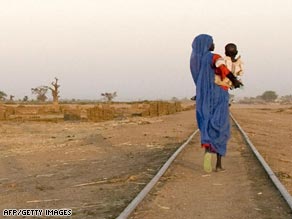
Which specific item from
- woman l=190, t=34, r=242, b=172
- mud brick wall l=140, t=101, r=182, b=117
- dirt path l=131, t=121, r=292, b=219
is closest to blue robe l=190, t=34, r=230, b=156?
woman l=190, t=34, r=242, b=172

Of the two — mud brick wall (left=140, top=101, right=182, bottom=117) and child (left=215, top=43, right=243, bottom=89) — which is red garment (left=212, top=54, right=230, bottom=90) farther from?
mud brick wall (left=140, top=101, right=182, bottom=117)

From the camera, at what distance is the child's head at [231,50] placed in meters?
9.38

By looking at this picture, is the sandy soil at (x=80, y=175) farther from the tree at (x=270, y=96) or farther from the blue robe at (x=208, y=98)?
the tree at (x=270, y=96)

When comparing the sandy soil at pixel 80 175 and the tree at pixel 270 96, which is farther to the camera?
the tree at pixel 270 96

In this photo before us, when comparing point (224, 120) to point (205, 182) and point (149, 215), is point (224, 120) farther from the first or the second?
point (149, 215)

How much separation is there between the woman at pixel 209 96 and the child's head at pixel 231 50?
9.8 inches

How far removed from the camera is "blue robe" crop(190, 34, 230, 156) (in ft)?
30.5

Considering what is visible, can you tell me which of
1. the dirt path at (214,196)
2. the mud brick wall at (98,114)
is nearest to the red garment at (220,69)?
the dirt path at (214,196)

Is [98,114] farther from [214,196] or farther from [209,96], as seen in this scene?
[214,196]

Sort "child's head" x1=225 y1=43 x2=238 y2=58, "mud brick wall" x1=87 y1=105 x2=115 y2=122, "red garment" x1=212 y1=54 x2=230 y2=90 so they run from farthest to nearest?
1. "mud brick wall" x1=87 y1=105 x2=115 y2=122
2. "child's head" x1=225 y1=43 x2=238 y2=58
3. "red garment" x1=212 y1=54 x2=230 y2=90

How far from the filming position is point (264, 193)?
7957 mm

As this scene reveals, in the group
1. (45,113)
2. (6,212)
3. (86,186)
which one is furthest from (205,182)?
(45,113)

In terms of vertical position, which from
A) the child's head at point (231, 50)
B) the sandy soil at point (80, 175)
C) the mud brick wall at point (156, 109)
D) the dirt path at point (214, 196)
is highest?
the child's head at point (231, 50)

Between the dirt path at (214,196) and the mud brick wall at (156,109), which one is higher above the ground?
the mud brick wall at (156,109)
